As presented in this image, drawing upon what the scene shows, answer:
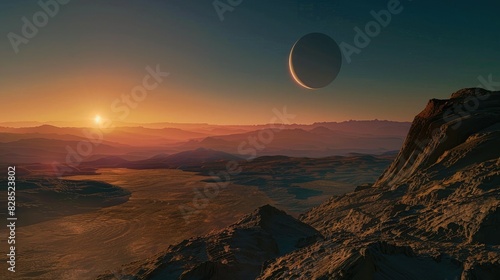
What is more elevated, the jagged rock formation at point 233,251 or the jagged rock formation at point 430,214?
the jagged rock formation at point 430,214

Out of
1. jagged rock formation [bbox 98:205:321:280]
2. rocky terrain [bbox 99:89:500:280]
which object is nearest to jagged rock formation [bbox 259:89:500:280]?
rocky terrain [bbox 99:89:500:280]

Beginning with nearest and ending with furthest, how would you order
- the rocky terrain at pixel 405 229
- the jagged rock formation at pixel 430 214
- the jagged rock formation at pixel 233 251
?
the jagged rock formation at pixel 430 214, the rocky terrain at pixel 405 229, the jagged rock formation at pixel 233 251

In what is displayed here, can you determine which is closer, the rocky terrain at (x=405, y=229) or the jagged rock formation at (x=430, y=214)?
the jagged rock formation at (x=430, y=214)

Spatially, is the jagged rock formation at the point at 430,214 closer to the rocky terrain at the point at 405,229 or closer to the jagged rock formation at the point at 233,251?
the rocky terrain at the point at 405,229

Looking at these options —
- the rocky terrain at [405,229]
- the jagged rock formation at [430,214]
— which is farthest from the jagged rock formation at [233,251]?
the jagged rock formation at [430,214]

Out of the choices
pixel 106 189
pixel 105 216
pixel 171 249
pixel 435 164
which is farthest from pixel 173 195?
pixel 435 164

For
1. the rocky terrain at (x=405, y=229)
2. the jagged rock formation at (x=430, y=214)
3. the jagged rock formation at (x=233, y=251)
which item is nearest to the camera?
the jagged rock formation at (x=430, y=214)
